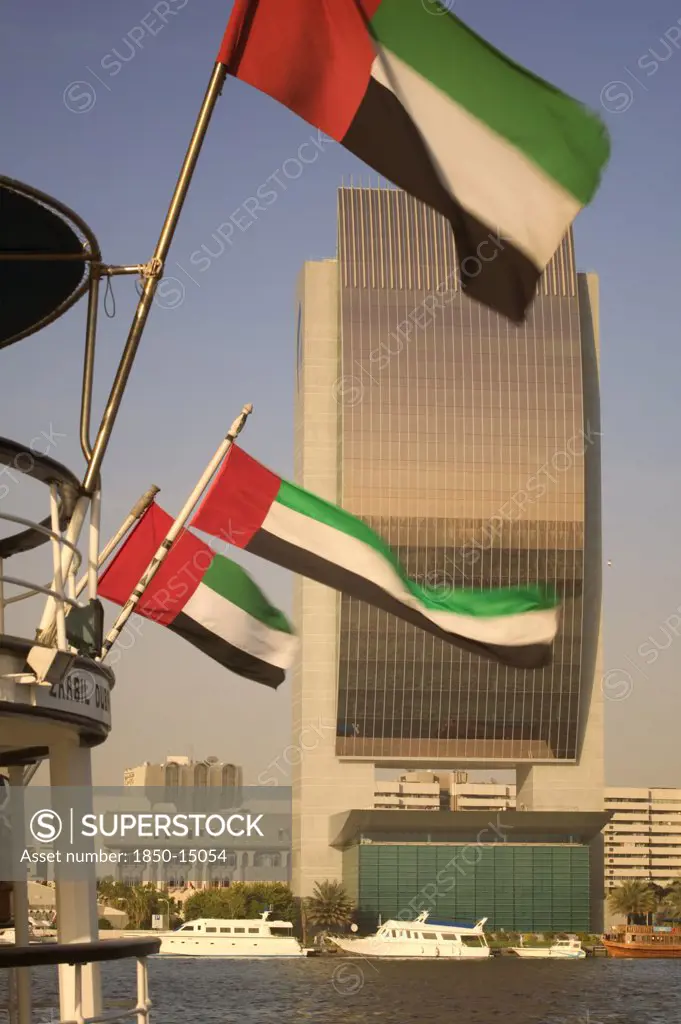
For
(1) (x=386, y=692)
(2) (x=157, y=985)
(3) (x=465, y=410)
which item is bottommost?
(2) (x=157, y=985)

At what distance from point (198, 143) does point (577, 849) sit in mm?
148740

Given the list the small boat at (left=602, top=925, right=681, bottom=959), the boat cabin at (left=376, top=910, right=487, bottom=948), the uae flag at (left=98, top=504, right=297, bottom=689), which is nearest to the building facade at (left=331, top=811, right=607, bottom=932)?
the small boat at (left=602, top=925, right=681, bottom=959)

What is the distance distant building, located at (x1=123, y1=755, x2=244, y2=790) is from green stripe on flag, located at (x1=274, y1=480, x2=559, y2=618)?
263 feet

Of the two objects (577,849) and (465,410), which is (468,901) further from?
(465,410)

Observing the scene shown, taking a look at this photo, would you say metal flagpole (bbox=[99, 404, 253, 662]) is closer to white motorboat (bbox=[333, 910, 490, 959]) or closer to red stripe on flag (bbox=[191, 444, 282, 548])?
Answer: red stripe on flag (bbox=[191, 444, 282, 548])

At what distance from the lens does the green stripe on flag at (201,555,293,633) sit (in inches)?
820

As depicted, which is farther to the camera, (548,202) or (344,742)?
(344,742)

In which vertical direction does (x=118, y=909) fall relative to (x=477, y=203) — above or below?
below

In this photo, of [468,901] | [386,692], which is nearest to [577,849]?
[468,901]

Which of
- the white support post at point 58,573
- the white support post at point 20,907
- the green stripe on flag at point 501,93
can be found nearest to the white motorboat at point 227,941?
the white support post at point 20,907

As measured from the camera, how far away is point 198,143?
13.8 m

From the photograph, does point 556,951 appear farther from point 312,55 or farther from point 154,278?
point 154,278

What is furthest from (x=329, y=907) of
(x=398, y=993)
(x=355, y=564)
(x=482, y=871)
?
(x=355, y=564)

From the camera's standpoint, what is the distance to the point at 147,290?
13.1 m
